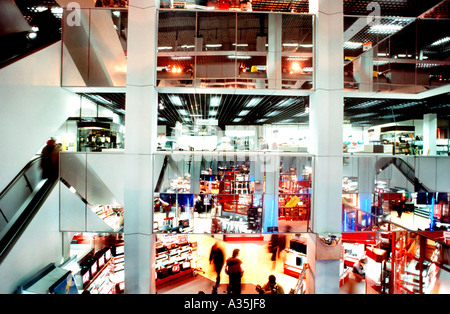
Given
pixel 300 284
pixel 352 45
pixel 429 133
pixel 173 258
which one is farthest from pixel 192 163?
pixel 352 45

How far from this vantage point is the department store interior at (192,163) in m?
4.68

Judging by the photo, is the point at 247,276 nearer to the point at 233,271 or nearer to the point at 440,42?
the point at 233,271

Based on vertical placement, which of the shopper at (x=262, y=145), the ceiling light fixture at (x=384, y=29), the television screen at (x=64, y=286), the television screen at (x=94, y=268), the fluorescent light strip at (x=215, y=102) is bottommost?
the television screen at (x=94, y=268)

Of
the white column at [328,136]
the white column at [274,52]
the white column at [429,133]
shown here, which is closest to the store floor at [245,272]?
the white column at [328,136]

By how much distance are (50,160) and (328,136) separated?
7.60m

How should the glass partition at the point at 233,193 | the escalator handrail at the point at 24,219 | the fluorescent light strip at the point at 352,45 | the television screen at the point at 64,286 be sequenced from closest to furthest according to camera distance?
the escalator handrail at the point at 24,219 → the television screen at the point at 64,286 → the glass partition at the point at 233,193 → the fluorescent light strip at the point at 352,45

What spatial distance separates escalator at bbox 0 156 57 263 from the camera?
4004mm

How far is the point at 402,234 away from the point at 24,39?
13227mm

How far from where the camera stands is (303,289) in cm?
529

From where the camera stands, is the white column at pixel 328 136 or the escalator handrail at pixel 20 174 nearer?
the escalator handrail at pixel 20 174

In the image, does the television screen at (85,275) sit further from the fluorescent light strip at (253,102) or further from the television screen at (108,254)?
the fluorescent light strip at (253,102)

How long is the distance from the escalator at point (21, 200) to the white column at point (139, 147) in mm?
2103
